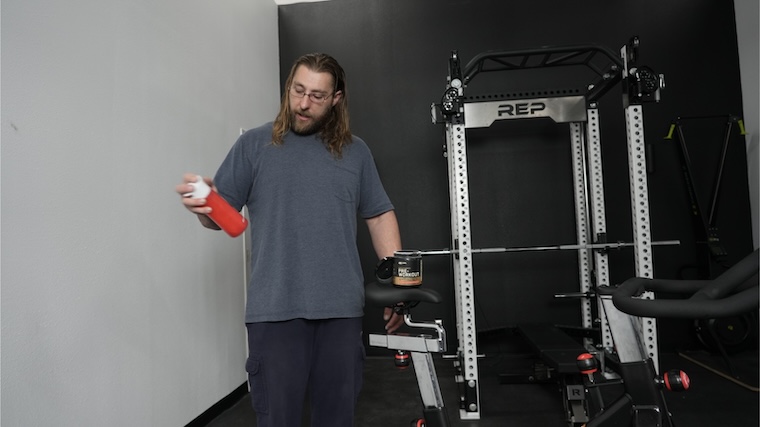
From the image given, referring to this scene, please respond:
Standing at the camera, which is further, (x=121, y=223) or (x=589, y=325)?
(x=589, y=325)

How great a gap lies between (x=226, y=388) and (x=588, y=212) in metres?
2.84

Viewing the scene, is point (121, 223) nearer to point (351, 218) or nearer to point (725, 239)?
point (351, 218)

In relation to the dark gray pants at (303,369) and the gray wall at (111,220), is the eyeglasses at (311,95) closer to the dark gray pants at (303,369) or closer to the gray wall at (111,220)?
the dark gray pants at (303,369)

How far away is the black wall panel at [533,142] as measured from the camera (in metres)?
3.88

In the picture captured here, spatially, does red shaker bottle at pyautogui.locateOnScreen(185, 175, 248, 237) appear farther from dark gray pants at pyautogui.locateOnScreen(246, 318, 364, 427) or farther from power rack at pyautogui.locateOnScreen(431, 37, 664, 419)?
power rack at pyautogui.locateOnScreen(431, 37, 664, 419)

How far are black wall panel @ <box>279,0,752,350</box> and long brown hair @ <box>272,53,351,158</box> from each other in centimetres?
249

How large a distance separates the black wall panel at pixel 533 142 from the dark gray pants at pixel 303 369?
102 inches

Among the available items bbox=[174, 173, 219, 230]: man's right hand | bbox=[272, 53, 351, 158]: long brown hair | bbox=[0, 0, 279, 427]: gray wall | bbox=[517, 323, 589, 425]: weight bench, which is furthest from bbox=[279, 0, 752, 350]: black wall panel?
bbox=[174, 173, 219, 230]: man's right hand

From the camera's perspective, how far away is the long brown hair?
1510 millimetres

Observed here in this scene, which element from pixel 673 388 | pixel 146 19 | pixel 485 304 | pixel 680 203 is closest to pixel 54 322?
pixel 146 19

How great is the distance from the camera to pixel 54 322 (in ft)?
5.43

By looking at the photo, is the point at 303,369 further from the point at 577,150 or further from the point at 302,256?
the point at 577,150

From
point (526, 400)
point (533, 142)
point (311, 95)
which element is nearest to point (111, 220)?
point (311, 95)

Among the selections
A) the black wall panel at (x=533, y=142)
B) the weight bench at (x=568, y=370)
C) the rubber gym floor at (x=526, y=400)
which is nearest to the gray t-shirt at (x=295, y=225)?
the weight bench at (x=568, y=370)
